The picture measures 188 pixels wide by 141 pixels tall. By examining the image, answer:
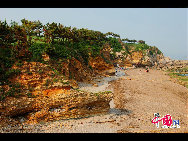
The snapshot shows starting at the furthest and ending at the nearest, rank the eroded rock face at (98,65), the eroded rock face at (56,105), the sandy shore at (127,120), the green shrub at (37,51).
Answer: the eroded rock face at (98,65) → the green shrub at (37,51) → the eroded rock face at (56,105) → the sandy shore at (127,120)

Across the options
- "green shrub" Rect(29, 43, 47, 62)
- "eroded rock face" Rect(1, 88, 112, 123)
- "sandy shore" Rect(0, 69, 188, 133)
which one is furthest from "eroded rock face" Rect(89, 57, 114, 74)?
"eroded rock face" Rect(1, 88, 112, 123)

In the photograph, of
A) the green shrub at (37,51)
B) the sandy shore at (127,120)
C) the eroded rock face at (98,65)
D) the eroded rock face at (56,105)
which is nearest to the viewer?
the sandy shore at (127,120)

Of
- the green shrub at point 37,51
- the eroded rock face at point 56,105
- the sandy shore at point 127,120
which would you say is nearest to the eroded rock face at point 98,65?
the sandy shore at point 127,120

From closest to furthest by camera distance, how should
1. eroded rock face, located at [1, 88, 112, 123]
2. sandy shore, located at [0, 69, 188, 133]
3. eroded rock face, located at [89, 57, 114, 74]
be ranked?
sandy shore, located at [0, 69, 188, 133] → eroded rock face, located at [1, 88, 112, 123] → eroded rock face, located at [89, 57, 114, 74]

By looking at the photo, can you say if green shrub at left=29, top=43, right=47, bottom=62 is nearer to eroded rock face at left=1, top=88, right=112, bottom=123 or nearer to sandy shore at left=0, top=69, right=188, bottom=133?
eroded rock face at left=1, top=88, right=112, bottom=123

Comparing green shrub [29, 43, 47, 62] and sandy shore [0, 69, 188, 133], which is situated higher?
green shrub [29, 43, 47, 62]

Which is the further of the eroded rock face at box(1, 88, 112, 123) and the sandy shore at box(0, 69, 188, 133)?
the eroded rock face at box(1, 88, 112, 123)

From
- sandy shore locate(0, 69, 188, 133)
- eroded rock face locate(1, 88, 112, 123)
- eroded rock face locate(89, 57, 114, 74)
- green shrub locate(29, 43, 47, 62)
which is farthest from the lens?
eroded rock face locate(89, 57, 114, 74)

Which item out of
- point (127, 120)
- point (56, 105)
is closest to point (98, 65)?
point (127, 120)

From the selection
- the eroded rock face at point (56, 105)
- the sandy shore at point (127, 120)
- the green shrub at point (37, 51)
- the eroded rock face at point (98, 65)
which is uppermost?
the green shrub at point (37, 51)

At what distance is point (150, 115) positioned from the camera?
567 inches

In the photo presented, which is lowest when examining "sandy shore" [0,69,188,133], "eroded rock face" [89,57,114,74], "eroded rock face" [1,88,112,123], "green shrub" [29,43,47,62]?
"sandy shore" [0,69,188,133]

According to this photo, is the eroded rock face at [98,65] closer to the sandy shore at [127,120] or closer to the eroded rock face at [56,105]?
the sandy shore at [127,120]
